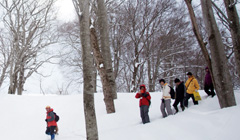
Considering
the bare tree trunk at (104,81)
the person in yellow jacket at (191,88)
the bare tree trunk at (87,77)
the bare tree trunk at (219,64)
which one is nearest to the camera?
the bare tree trunk at (87,77)

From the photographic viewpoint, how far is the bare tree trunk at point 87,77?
361cm

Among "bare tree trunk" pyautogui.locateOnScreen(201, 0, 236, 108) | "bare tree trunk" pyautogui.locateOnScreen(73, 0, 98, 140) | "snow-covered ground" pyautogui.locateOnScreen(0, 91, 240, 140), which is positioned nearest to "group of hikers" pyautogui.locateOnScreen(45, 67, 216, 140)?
"snow-covered ground" pyautogui.locateOnScreen(0, 91, 240, 140)

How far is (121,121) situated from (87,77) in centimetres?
376

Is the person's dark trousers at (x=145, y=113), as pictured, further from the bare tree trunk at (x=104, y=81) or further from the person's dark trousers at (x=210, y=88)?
the person's dark trousers at (x=210, y=88)

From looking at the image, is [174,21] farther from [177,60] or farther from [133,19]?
[177,60]

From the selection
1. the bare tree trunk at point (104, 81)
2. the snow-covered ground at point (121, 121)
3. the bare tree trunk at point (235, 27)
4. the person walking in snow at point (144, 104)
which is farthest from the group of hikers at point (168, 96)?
the bare tree trunk at point (104, 81)

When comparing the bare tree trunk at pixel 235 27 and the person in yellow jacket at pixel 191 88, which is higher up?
the bare tree trunk at pixel 235 27

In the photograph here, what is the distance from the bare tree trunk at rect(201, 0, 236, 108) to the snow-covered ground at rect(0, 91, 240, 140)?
38 centimetres

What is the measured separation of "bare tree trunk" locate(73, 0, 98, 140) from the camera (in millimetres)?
3605

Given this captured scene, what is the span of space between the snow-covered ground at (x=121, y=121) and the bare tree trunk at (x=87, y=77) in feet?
4.35

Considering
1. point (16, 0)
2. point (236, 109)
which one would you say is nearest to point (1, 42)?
point (16, 0)

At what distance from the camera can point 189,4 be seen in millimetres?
4910

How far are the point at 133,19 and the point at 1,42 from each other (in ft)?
46.7

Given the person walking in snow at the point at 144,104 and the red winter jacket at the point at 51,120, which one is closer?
the person walking in snow at the point at 144,104
